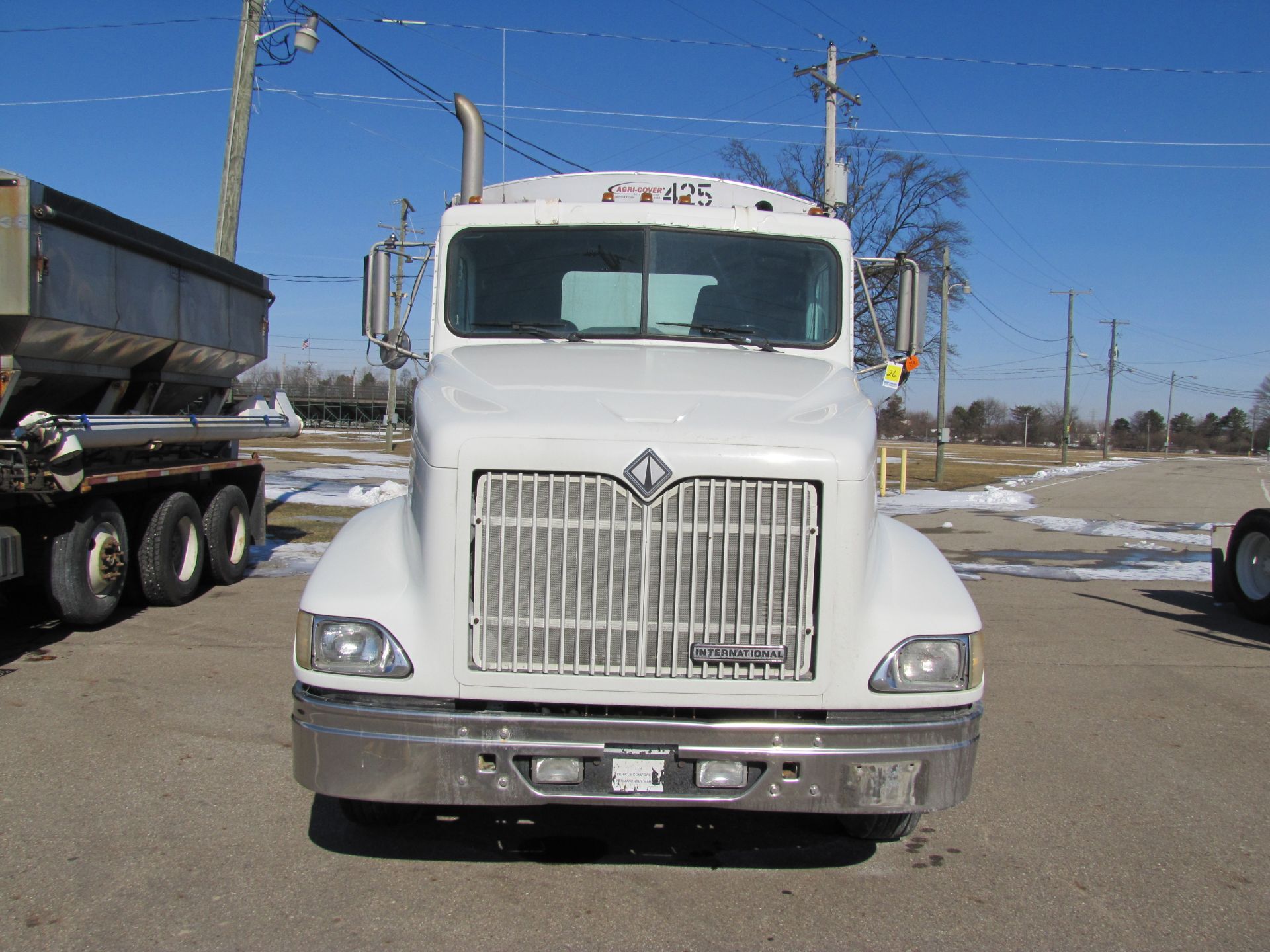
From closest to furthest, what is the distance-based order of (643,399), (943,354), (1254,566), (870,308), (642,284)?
(643,399) → (642,284) → (870,308) → (1254,566) → (943,354)

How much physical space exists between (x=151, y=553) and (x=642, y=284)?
5443 millimetres

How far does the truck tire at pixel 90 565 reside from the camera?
7.01 metres

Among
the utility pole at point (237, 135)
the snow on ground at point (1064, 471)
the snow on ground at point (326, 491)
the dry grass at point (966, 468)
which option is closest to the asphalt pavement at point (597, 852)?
the utility pole at point (237, 135)

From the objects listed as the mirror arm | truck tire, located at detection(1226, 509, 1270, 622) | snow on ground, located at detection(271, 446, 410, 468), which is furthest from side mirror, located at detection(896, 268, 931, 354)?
snow on ground, located at detection(271, 446, 410, 468)

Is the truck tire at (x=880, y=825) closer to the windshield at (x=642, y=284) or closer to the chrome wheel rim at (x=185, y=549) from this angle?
the windshield at (x=642, y=284)

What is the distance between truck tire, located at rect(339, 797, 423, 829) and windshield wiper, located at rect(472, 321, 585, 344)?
2038mm

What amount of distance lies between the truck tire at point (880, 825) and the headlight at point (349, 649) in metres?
1.86

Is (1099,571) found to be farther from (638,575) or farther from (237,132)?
(237,132)

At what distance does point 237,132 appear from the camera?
13.1 m

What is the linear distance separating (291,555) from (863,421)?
9193mm

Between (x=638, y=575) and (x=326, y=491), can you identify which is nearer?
(x=638, y=575)

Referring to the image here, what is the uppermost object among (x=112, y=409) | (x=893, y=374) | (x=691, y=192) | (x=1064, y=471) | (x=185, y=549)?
(x=691, y=192)

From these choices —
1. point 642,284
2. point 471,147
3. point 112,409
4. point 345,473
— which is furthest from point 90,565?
point 345,473

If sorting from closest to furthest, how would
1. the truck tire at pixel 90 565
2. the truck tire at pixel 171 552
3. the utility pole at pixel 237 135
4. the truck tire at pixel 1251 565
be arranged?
the truck tire at pixel 90 565 < the truck tire at pixel 171 552 < the truck tire at pixel 1251 565 < the utility pole at pixel 237 135
